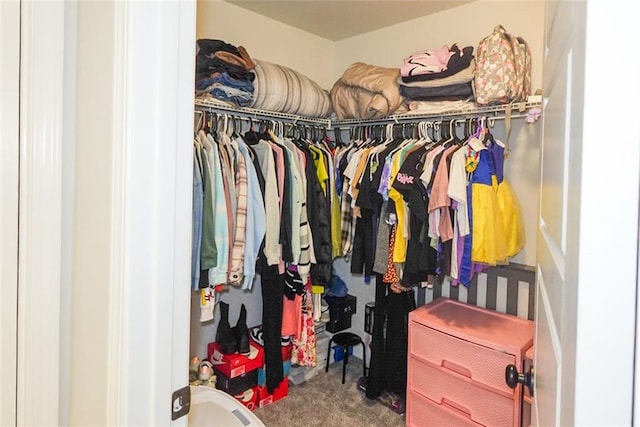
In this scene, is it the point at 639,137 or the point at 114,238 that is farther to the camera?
the point at 114,238

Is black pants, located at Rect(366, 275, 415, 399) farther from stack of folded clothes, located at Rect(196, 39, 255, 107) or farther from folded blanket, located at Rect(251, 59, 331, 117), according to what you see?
stack of folded clothes, located at Rect(196, 39, 255, 107)

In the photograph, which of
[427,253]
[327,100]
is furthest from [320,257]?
[327,100]

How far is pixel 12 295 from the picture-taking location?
1.01 m

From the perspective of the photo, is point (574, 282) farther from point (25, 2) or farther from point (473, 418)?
point (473, 418)

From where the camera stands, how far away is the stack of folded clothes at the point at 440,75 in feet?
7.15

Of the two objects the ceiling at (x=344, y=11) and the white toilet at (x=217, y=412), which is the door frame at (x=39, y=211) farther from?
the ceiling at (x=344, y=11)

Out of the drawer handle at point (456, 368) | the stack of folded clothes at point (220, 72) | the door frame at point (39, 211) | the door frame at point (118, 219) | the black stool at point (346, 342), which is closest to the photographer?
the door frame at point (118, 219)

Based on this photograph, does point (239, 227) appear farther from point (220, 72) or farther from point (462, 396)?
point (462, 396)

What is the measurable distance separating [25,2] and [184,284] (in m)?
0.77

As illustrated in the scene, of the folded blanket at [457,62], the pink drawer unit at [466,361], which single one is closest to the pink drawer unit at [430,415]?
the pink drawer unit at [466,361]

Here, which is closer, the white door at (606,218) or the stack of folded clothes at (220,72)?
the white door at (606,218)

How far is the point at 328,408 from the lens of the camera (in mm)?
2533

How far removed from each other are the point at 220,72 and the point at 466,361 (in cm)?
195

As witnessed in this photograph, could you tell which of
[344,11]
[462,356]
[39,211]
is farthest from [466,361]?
[344,11]
